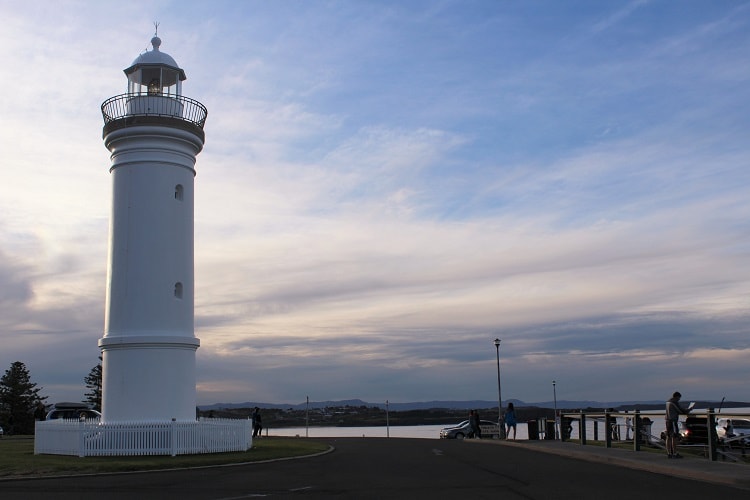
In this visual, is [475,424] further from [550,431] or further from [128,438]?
[128,438]

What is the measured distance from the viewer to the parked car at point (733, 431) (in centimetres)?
2428

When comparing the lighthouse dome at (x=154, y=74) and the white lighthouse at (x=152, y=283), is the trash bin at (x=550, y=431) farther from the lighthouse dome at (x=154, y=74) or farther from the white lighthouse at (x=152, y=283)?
the lighthouse dome at (x=154, y=74)

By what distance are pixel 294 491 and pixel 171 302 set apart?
13.2 meters

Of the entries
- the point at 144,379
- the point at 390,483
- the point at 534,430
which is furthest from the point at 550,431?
the point at 390,483

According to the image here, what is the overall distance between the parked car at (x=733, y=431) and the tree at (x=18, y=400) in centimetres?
5083

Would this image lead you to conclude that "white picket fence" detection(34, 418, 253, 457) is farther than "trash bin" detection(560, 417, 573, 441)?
No

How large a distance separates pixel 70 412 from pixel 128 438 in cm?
1522

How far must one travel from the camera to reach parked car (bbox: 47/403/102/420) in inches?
1430

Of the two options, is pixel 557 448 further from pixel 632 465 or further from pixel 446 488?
pixel 446 488

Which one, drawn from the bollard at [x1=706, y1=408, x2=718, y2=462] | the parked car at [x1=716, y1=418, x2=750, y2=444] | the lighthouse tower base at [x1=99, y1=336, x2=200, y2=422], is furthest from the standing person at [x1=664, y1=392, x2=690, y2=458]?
the lighthouse tower base at [x1=99, y1=336, x2=200, y2=422]

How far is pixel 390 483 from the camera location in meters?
15.7

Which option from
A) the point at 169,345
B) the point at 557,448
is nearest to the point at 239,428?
the point at 169,345

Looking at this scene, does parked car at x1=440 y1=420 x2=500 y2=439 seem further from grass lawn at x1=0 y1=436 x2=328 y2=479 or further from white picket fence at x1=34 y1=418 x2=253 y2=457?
white picket fence at x1=34 y1=418 x2=253 y2=457

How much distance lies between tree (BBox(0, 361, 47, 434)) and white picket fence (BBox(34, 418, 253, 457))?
134ft
